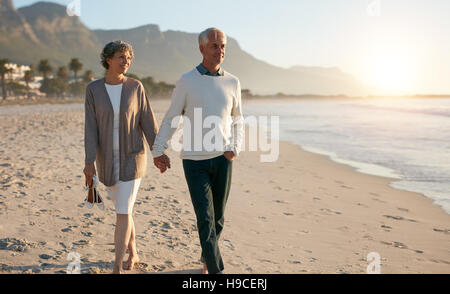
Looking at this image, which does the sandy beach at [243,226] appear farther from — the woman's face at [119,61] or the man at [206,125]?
the woman's face at [119,61]

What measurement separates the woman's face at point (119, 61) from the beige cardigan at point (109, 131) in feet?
0.38

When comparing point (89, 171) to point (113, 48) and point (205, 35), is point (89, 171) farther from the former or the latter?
point (205, 35)

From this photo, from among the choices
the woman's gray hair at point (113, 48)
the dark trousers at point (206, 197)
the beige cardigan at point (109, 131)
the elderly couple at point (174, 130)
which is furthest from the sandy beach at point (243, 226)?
the woman's gray hair at point (113, 48)

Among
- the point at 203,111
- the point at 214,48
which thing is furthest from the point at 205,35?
the point at 203,111

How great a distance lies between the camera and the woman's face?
3.13 metres

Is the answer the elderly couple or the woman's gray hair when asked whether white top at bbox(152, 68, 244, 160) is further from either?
the woman's gray hair

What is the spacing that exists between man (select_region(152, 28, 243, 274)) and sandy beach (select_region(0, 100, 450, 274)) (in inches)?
33.3

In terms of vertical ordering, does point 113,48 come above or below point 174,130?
above

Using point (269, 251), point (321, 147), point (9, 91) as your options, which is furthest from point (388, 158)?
point (9, 91)

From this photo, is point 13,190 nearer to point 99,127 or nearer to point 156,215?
point 156,215

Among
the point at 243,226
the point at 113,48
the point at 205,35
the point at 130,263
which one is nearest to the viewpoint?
the point at 205,35

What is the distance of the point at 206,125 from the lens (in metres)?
3.00

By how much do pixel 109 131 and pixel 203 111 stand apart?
0.81 m

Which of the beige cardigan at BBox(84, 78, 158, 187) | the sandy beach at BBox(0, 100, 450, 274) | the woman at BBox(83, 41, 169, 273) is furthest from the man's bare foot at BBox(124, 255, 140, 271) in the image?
the beige cardigan at BBox(84, 78, 158, 187)
